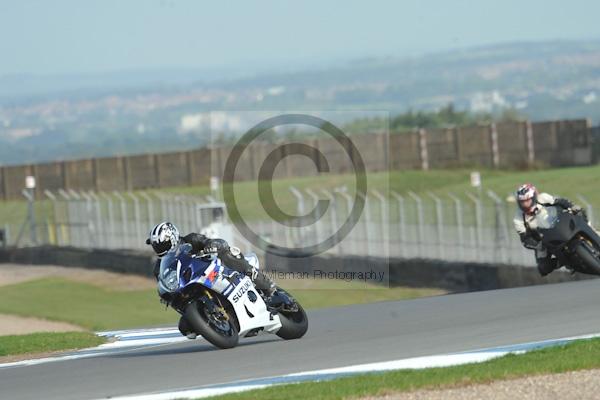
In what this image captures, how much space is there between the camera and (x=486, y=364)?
1193 centimetres

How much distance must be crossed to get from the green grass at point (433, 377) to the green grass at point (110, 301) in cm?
1641

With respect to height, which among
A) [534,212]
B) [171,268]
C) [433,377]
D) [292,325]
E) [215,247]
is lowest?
[292,325]

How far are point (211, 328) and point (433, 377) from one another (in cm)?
330

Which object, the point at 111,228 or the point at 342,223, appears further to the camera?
the point at 111,228

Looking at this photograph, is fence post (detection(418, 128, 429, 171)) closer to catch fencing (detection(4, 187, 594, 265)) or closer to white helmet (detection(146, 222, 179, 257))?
catch fencing (detection(4, 187, 594, 265))

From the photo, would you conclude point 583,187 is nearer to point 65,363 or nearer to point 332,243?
point 332,243

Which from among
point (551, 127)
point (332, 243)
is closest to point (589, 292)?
point (332, 243)

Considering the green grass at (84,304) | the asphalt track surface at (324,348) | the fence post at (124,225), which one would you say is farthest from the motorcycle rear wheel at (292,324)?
the fence post at (124,225)

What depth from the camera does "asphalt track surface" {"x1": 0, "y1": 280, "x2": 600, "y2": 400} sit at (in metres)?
12.8

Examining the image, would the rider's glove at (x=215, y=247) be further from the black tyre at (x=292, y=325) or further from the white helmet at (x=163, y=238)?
the black tyre at (x=292, y=325)

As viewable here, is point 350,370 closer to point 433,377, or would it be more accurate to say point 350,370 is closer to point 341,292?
point 433,377

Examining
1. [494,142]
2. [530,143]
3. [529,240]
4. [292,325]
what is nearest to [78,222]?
[494,142]

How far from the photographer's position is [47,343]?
1780 centimetres

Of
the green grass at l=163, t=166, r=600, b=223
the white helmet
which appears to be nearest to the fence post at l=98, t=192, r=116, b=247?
the green grass at l=163, t=166, r=600, b=223
